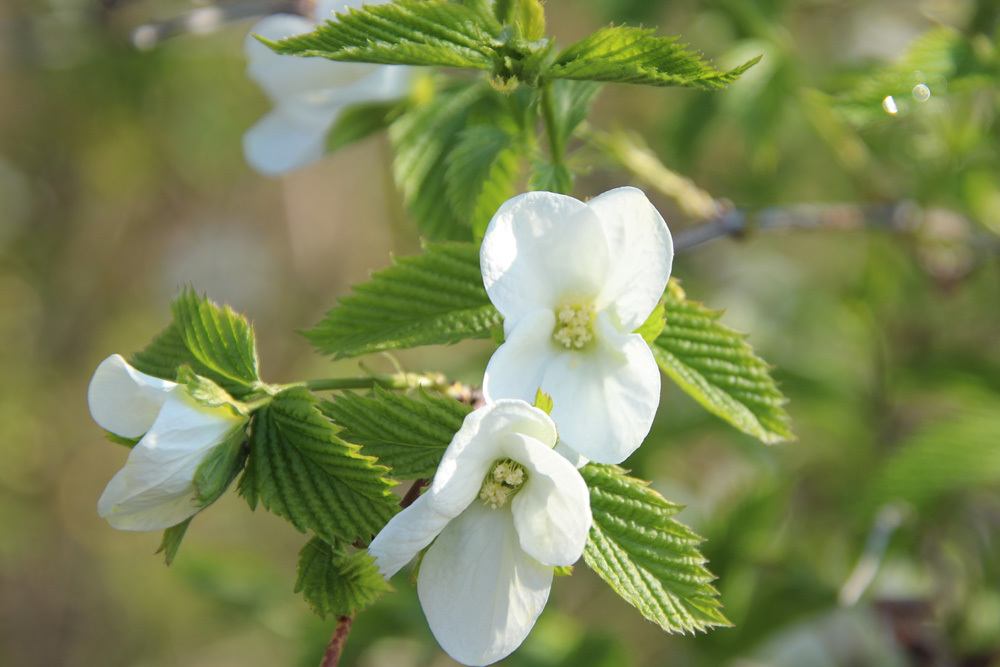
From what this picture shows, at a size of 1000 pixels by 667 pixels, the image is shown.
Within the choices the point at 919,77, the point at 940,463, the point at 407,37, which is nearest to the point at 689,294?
the point at 940,463

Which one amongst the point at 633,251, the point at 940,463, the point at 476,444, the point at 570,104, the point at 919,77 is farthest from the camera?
the point at 940,463

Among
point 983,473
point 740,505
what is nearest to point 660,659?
point 740,505

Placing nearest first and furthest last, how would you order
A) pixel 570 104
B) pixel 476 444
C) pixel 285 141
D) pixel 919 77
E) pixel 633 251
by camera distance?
pixel 476 444
pixel 633 251
pixel 570 104
pixel 919 77
pixel 285 141

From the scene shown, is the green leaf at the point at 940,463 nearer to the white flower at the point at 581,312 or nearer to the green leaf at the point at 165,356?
the white flower at the point at 581,312

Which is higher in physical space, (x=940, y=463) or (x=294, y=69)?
(x=294, y=69)

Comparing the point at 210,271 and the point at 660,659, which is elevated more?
the point at 210,271

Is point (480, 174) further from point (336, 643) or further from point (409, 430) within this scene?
point (336, 643)

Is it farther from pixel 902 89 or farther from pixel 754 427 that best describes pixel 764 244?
pixel 754 427

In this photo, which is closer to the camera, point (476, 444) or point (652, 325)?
point (476, 444)
